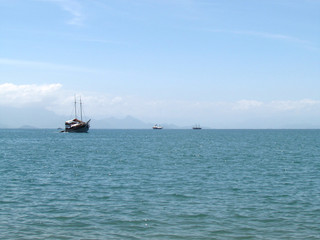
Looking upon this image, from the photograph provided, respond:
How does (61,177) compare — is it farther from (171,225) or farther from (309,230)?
(309,230)

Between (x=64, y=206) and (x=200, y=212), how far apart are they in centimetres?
804

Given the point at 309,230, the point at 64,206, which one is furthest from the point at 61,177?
the point at 309,230

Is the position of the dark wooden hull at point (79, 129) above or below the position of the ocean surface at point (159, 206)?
above

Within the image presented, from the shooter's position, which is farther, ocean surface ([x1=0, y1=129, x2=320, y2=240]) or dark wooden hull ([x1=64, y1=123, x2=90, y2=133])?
dark wooden hull ([x1=64, y1=123, x2=90, y2=133])

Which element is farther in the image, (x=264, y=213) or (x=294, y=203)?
(x=294, y=203)

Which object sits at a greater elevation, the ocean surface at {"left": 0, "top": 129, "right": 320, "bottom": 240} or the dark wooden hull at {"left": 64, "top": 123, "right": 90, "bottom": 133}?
the dark wooden hull at {"left": 64, "top": 123, "right": 90, "bottom": 133}

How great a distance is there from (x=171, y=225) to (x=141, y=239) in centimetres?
239

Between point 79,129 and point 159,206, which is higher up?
point 79,129

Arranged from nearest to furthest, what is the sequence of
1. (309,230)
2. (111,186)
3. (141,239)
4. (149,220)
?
(141,239) → (309,230) → (149,220) → (111,186)

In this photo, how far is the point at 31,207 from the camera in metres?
21.9

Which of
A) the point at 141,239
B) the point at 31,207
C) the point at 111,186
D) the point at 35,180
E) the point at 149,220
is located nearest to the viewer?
the point at 141,239

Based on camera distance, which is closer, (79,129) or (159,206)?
(159,206)

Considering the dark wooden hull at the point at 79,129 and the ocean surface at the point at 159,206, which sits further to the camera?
the dark wooden hull at the point at 79,129

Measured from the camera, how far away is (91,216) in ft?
65.5
